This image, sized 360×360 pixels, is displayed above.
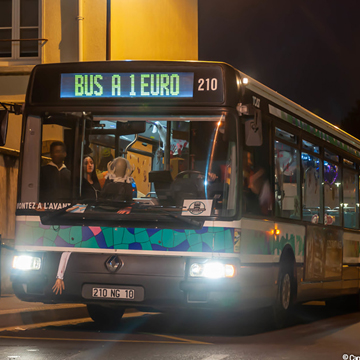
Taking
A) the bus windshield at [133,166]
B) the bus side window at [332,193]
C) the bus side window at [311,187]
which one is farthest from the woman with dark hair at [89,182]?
the bus side window at [332,193]

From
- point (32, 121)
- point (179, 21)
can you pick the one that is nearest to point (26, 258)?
point (32, 121)

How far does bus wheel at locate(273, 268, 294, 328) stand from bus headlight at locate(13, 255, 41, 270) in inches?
130

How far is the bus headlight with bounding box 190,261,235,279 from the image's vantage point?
912 cm

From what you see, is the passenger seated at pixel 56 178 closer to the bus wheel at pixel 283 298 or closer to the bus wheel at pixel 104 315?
the bus wheel at pixel 104 315

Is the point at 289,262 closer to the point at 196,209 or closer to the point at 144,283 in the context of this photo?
the point at 196,209

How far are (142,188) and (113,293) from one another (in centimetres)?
123

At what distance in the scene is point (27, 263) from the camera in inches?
374

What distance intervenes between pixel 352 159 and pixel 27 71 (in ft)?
30.5

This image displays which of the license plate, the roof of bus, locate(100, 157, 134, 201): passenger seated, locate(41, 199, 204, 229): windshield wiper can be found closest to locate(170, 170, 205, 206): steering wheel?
locate(41, 199, 204, 229): windshield wiper

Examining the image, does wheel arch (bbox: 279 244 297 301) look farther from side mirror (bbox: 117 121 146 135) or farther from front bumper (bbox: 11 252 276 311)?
side mirror (bbox: 117 121 146 135)

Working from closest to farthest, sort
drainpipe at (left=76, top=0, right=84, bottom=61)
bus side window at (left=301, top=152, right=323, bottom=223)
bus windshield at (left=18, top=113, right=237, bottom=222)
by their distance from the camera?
bus windshield at (left=18, top=113, right=237, bottom=222)
bus side window at (left=301, top=152, right=323, bottom=223)
drainpipe at (left=76, top=0, right=84, bottom=61)

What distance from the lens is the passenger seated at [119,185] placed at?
372 inches

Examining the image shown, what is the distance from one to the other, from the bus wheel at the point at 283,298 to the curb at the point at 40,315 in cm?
305

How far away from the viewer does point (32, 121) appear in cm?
970
